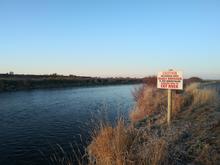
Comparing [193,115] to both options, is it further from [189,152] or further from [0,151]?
[0,151]

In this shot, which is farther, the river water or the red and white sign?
the river water

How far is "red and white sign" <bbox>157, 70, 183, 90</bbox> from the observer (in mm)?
8969

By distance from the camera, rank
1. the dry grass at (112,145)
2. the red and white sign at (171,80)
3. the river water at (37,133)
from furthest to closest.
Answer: the river water at (37,133) < the red and white sign at (171,80) < the dry grass at (112,145)

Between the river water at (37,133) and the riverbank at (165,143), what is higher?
the riverbank at (165,143)

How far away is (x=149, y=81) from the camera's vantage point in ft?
87.1

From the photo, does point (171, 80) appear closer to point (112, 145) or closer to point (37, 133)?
point (112, 145)

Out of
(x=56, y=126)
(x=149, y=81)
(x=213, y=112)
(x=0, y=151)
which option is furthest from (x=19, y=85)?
(x=213, y=112)

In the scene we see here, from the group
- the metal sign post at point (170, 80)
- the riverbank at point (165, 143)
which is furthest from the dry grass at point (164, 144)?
the metal sign post at point (170, 80)

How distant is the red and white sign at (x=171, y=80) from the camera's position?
8.97 meters

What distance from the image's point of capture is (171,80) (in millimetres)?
9219

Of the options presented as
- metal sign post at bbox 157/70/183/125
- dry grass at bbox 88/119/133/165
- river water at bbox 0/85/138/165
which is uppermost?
metal sign post at bbox 157/70/183/125

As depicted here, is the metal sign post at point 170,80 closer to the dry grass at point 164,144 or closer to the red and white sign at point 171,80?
the red and white sign at point 171,80

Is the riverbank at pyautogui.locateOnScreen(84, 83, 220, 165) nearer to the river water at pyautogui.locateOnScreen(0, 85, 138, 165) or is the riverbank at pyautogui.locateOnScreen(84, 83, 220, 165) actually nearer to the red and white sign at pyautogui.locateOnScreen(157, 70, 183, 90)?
the river water at pyautogui.locateOnScreen(0, 85, 138, 165)

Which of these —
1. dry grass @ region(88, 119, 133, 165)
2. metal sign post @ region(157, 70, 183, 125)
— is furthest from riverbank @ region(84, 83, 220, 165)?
metal sign post @ region(157, 70, 183, 125)
